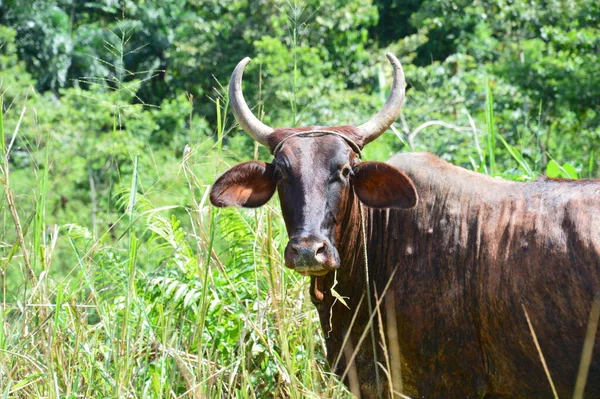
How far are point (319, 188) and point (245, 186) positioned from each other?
582 millimetres

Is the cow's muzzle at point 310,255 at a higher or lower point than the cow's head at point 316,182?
lower

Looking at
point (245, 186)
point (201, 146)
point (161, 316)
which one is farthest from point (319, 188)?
point (161, 316)

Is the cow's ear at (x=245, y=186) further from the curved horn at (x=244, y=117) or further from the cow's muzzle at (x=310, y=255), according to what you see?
the cow's muzzle at (x=310, y=255)

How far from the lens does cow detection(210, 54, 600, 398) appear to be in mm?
4352

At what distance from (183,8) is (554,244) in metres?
20.5

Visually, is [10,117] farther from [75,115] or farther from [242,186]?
[242,186]

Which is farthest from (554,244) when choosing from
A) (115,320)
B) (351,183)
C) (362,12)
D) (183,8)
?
(183,8)

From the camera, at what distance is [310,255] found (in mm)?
4270

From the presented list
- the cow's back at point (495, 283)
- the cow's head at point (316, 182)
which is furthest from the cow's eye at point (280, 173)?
the cow's back at point (495, 283)

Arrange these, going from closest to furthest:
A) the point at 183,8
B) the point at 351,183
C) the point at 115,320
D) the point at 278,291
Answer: the point at 351,183, the point at 115,320, the point at 278,291, the point at 183,8

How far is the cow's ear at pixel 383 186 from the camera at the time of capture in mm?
4609

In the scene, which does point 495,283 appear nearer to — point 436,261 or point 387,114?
point 436,261

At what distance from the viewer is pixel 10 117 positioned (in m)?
19.1

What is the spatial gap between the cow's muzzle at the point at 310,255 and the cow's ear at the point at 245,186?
2.15ft
